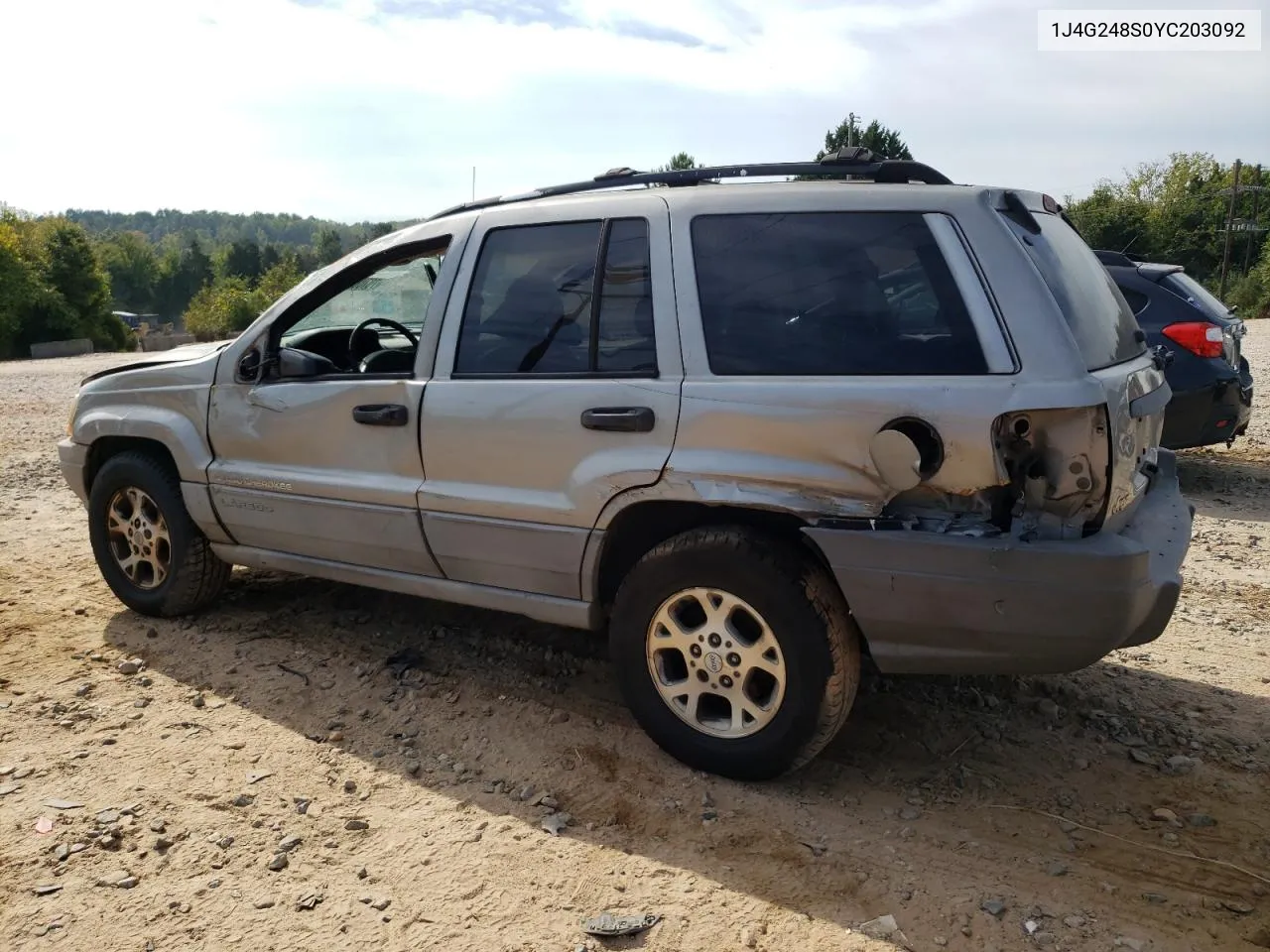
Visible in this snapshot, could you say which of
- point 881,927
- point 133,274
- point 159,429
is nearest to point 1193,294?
point 881,927

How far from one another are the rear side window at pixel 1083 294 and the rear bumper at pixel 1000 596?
596 millimetres

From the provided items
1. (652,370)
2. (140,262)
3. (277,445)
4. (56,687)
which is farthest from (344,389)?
(140,262)

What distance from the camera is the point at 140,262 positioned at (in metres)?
120

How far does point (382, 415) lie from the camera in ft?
12.5

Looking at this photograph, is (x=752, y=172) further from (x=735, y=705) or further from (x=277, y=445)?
(x=277, y=445)

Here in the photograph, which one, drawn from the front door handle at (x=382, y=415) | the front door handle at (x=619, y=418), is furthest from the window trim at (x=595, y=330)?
the front door handle at (x=382, y=415)

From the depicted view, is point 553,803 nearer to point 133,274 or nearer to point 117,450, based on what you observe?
point 117,450

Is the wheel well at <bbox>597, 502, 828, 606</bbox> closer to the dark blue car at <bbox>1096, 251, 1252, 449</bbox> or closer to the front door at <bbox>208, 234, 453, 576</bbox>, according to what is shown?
the front door at <bbox>208, 234, 453, 576</bbox>

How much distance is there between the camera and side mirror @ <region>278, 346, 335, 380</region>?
4098 mm

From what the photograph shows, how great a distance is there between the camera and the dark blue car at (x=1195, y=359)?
696cm

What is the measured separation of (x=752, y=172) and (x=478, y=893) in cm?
262

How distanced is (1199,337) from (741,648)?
224 inches

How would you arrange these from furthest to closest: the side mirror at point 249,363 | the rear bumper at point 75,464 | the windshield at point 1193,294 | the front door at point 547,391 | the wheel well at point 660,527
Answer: the windshield at point 1193,294
the rear bumper at point 75,464
the side mirror at point 249,363
the front door at point 547,391
the wheel well at point 660,527

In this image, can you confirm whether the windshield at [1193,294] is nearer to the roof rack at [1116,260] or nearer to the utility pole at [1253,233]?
the roof rack at [1116,260]
